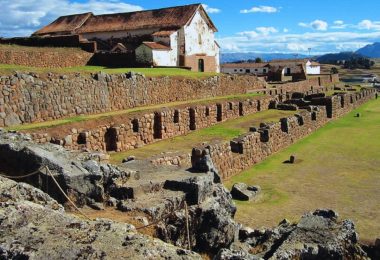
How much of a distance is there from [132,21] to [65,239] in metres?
45.2

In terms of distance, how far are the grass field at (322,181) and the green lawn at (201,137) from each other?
10.0 feet

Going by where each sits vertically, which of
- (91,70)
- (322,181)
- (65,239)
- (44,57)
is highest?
(44,57)

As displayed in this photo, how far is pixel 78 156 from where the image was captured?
35.2 feet

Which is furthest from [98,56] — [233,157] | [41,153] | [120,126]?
[41,153]

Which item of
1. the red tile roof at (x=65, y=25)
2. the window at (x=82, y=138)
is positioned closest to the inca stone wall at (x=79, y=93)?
the window at (x=82, y=138)

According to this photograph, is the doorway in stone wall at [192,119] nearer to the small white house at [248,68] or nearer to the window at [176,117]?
the window at [176,117]

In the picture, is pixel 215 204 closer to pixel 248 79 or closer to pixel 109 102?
pixel 109 102

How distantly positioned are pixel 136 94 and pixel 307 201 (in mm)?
12723

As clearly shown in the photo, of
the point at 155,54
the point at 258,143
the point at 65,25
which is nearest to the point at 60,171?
the point at 258,143

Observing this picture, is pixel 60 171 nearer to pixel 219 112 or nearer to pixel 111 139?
pixel 111 139

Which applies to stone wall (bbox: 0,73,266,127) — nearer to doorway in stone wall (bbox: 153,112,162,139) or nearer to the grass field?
doorway in stone wall (bbox: 153,112,162,139)

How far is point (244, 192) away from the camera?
1495 cm

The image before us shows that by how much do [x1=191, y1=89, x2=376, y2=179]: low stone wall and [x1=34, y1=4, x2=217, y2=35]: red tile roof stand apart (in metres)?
18.7

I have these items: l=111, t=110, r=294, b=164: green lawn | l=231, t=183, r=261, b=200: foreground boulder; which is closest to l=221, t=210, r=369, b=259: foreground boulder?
l=231, t=183, r=261, b=200: foreground boulder
